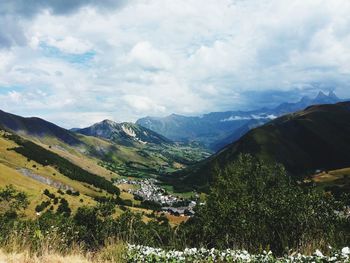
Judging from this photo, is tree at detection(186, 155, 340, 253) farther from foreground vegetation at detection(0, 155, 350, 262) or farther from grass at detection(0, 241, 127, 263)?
grass at detection(0, 241, 127, 263)

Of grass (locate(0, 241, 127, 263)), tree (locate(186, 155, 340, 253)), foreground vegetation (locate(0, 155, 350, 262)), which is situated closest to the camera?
grass (locate(0, 241, 127, 263))

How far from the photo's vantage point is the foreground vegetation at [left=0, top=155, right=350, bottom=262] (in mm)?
13914

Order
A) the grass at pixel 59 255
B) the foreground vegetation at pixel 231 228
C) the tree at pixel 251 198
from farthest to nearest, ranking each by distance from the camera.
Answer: the tree at pixel 251 198 → the foreground vegetation at pixel 231 228 → the grass at pixel 59 255

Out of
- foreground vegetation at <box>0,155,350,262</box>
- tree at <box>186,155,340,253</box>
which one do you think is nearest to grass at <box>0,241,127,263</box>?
foreground vegetation at <box>0,155,350,262</box>

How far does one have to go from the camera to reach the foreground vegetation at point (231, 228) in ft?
45.6

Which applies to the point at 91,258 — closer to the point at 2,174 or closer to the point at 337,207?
the point at 337,207

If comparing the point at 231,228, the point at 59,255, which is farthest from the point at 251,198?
the point at 59,255

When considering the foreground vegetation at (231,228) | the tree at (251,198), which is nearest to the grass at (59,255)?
the foreground vegetation at (231,228)

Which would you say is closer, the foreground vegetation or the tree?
the foreground vegetation

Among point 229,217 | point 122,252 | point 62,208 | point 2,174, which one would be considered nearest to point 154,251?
point 122,252

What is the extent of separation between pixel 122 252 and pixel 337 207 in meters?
51.5

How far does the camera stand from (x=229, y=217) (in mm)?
41500

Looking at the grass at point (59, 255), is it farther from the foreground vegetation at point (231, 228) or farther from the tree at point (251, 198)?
the tree at point (251, 198)

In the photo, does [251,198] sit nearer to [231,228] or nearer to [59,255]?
[231,228]
